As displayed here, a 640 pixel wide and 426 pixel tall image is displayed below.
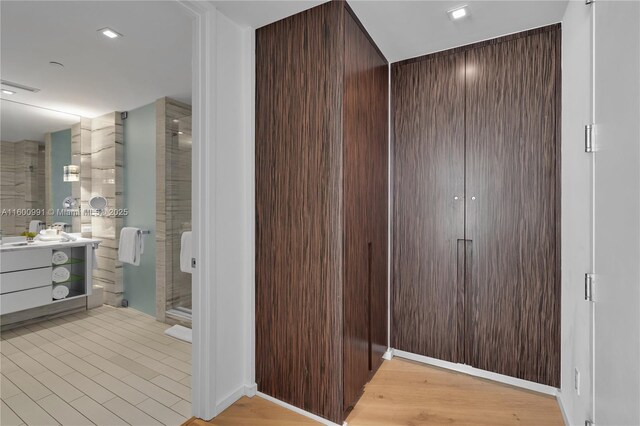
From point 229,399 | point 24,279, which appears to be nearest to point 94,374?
point 229,399

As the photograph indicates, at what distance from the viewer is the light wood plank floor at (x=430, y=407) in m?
1.83

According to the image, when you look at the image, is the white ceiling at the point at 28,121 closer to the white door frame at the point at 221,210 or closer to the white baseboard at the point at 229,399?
the white door frame at the point at 221,210

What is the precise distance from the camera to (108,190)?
4.00 m

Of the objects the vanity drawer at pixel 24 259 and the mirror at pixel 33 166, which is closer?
the vanity drawer at pixel 24 259

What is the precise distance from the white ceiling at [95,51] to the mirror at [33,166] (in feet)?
0.48

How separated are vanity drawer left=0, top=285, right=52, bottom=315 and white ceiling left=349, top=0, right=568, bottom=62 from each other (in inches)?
161

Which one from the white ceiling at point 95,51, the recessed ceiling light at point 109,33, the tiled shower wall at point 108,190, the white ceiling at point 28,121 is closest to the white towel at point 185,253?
the tiled shower wall at point 108,190

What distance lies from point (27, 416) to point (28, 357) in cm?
106

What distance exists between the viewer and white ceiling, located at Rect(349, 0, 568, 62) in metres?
1.84

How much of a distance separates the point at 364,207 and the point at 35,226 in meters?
3.83

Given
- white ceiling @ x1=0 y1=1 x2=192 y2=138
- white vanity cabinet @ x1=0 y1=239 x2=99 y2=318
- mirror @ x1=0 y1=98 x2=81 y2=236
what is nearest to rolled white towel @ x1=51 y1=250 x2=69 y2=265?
white vanity cabinet @ x1=0 y1=239 x2=99 y2=318

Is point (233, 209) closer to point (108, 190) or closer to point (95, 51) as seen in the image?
point (95, 51)

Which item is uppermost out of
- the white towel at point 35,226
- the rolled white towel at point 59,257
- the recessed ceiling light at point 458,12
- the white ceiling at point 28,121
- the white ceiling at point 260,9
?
the recessed ceiling light at point 458,12
